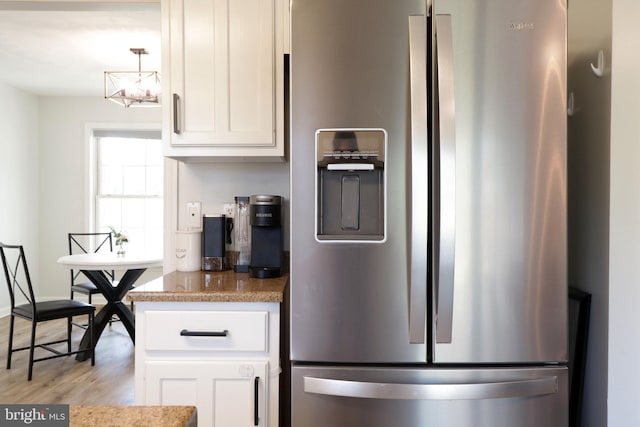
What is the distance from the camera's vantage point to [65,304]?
10.6 ft

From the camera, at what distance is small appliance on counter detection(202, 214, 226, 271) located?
1971 mm

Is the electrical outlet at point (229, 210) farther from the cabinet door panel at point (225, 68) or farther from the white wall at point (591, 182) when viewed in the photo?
the white wall at point (591, 182)

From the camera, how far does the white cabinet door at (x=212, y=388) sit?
58.4 inches

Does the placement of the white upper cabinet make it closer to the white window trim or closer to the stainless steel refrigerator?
the stainless steel refrigerator

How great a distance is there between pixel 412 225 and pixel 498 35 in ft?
2.07

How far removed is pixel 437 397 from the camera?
127 centimetres

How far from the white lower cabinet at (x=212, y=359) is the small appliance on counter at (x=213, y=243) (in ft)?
1.58

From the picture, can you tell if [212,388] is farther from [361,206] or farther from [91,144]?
[91,144]

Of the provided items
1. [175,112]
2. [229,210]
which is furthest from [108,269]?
[175,112]

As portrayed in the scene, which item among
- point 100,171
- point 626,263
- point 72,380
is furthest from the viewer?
point 100,171

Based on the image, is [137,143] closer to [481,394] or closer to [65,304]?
[65,304]

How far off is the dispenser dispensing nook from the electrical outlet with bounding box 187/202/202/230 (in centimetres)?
96

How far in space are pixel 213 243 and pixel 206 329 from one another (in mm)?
555

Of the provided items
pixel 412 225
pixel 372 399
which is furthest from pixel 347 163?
pixel 372 399
